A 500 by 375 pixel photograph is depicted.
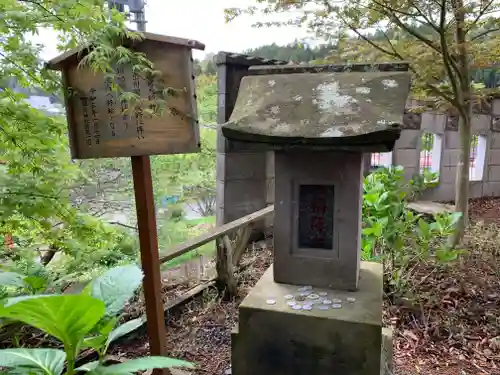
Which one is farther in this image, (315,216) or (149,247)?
(315,216)

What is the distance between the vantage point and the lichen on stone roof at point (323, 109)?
1850 millimetres

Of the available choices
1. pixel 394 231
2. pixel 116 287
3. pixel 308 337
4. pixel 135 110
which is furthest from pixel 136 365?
pixel 394 231

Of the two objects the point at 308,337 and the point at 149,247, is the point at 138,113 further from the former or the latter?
the point at 308,337

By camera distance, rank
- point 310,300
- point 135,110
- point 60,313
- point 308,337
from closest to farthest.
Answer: point 60,313 → point 135,110 → point 308,337 → point 310,300

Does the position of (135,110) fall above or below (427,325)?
above

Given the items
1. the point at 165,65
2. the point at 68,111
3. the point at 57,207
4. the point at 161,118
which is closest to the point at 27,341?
the point at 57,207

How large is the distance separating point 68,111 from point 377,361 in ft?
7.03

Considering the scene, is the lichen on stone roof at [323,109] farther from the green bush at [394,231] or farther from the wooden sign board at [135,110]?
the green bush at [394,231]

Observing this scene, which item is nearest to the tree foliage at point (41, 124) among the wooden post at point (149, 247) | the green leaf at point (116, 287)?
the wooden post at point (149, 247)

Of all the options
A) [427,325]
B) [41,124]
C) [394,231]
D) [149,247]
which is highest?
[41,124]

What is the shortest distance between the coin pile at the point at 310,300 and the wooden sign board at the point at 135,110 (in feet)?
3.63

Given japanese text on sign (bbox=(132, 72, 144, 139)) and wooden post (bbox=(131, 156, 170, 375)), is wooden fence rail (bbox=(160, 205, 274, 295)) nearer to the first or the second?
wooden post (bbox=(131, 156, 170, 375))

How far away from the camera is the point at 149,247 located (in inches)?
87.6

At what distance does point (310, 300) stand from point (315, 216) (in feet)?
1.66
